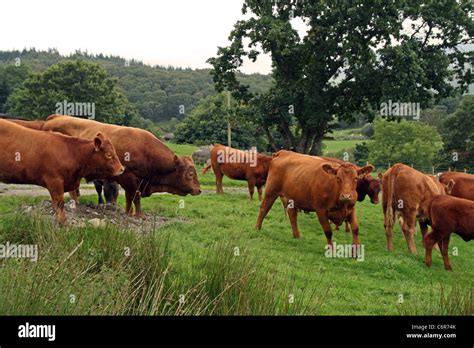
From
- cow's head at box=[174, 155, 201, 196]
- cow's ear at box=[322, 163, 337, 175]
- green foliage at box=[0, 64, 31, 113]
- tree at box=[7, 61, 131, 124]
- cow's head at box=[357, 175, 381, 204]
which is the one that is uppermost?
green foliage at box=[0, 64, 31, 113]

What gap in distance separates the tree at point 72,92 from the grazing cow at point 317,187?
44.3m

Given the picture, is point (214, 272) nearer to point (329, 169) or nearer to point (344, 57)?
point (329, 169)

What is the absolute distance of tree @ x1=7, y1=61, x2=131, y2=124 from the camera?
5494 cm

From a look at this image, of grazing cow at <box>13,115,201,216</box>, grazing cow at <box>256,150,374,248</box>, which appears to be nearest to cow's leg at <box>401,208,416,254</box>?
grazing cow at <box>256,150,374,248</box>

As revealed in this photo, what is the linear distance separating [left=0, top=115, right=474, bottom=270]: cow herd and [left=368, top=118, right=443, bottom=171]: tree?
5568 centimetres

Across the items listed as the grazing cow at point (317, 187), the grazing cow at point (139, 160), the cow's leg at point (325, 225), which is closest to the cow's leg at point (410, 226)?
the grazing cow at point (317, 187)

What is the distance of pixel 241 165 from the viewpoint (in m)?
19.7

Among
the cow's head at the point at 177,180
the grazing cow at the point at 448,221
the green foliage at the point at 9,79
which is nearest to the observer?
the grazing cow at the point at 448,221

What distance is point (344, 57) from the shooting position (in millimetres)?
27047

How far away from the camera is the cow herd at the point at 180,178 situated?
941 centimetres

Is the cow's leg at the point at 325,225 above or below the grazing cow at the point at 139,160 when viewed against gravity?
below

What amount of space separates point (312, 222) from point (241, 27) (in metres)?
15.8
